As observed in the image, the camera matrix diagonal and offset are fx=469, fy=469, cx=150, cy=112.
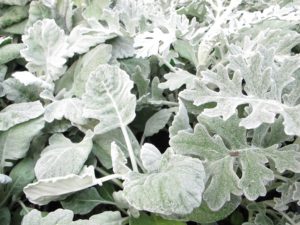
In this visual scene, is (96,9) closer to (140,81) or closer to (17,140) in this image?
(140,81)

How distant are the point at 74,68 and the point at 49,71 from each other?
2.1 inches

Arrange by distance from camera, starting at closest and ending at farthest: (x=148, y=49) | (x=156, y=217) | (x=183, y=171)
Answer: (x=183, y=171)
(x=156, y=217)
(x=148, y=49)

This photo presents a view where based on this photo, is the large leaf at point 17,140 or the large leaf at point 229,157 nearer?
the large leaf at point 229,157

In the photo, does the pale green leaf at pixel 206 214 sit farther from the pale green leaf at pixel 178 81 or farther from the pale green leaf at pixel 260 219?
the pale green leaf at pixel 178 81

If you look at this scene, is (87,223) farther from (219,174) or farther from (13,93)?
(13,93)

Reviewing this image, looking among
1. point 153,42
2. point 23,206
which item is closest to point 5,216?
point 23,206

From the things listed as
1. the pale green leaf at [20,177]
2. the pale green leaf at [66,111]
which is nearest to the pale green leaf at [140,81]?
the pale green leaf at [66,111]

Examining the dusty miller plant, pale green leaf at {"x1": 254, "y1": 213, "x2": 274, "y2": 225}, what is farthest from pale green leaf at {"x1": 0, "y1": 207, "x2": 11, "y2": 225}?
pale green leaf at {"x1": 254, "y1": 213, "x2": 274, "y2": 225}

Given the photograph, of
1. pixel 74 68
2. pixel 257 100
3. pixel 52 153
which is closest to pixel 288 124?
pixel 257 100

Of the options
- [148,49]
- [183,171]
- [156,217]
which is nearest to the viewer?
[183,171]

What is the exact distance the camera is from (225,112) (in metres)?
0.60

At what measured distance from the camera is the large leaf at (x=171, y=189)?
1.76 feet

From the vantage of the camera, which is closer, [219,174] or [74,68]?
[219,174]

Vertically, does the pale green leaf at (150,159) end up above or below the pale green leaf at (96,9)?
below
